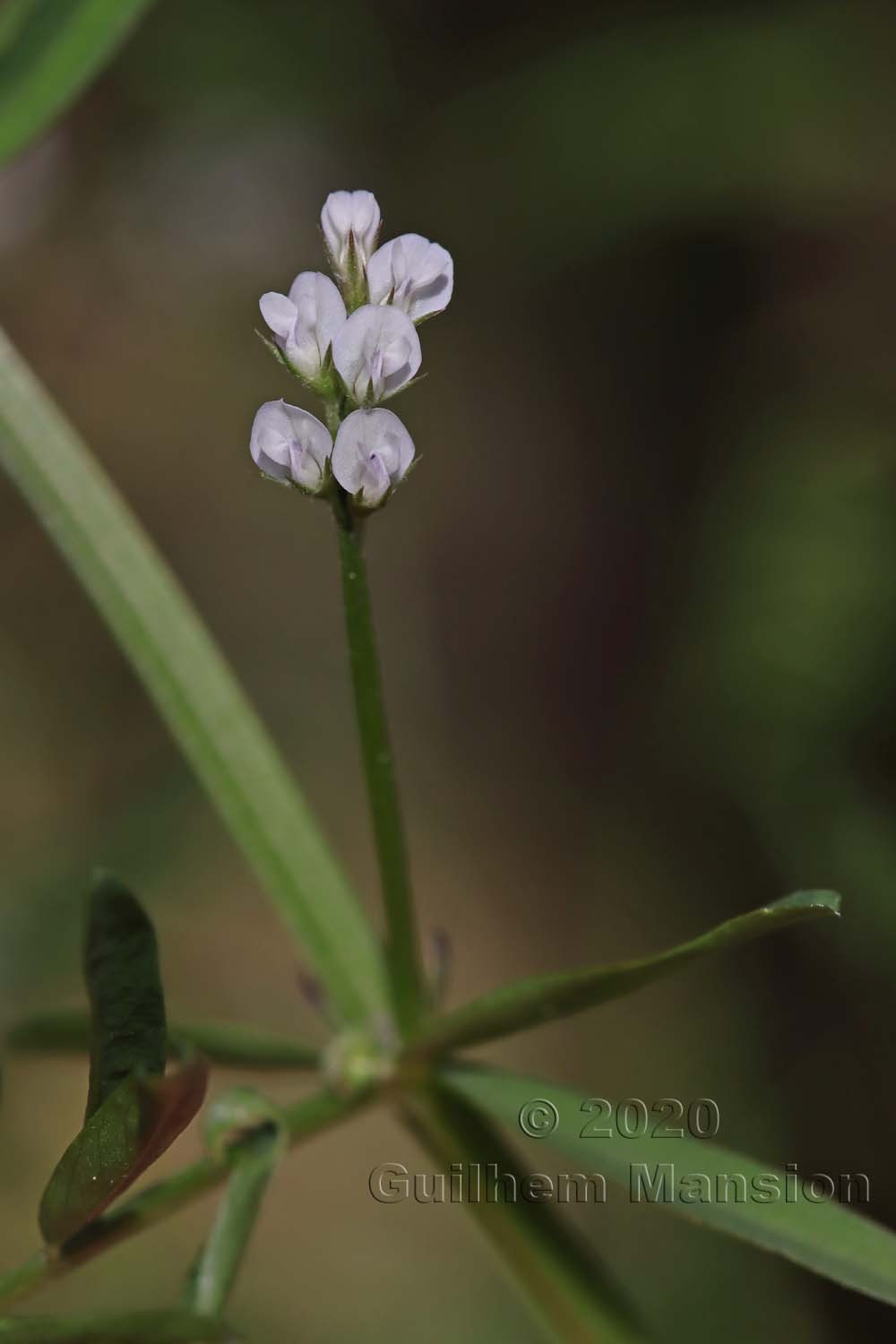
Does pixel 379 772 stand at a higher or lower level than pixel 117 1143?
higher

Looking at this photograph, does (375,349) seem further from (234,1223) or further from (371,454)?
(234,1223)

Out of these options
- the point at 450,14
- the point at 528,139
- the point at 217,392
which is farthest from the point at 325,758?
the point at 450,14

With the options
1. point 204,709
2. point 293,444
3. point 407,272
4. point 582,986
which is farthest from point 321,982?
point 407,272

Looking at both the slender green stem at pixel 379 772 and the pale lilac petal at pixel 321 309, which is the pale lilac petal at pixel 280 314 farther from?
the slender green stem at pixel 379 772

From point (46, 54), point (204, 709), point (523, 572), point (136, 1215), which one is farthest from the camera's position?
point (523, 572)

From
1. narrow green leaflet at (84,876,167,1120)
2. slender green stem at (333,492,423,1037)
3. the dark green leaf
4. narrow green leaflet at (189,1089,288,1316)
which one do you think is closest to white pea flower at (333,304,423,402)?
slender green stem at (333,492,423,1037)

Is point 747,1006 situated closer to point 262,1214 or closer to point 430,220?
point 262,1214

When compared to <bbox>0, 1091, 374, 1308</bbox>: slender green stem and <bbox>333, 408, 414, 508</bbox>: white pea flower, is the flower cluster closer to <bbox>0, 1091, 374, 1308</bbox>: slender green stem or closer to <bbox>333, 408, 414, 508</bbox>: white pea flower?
<bbox>333, 408, 414, 508</bbox>: white pea flower

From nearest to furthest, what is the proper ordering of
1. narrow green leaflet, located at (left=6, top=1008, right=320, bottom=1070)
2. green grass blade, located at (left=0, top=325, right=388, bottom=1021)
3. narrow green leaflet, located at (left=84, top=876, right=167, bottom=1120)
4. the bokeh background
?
1. narrow green leaflet, located at (left=84, top=876, right=167, bottom=1120)
2. narrow green leaflet, located at (left=6, top=1008, right=320, bottom=1070)
3. green grass blade, located at (left=0, top=325, right=388, bottom=1021)
4. the bokeh background
